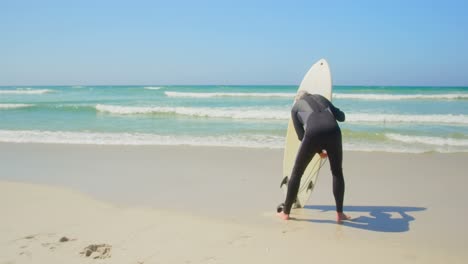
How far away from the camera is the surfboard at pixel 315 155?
4.79 metres

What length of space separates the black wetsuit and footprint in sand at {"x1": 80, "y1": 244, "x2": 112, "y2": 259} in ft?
5.87

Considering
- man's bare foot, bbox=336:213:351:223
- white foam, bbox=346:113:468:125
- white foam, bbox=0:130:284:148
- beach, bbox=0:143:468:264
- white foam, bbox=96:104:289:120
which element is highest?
man's bare foot, bbox=336:213:351:223

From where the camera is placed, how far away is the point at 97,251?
341cm

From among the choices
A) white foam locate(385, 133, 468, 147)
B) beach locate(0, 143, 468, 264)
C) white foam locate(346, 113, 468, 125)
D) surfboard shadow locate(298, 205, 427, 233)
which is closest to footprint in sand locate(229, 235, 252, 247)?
beach locate(0, 143, 468, 264)

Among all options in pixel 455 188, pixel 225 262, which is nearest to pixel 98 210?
pixel 225 262

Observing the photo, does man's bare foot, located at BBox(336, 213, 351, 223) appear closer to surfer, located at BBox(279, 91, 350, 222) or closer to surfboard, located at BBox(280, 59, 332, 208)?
surfer, located at BBox(279, 91, 350, 222)

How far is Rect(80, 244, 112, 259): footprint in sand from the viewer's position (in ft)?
10.9

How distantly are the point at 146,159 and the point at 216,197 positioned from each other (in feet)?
9.57

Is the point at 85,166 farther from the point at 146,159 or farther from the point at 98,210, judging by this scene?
the point at 98,210

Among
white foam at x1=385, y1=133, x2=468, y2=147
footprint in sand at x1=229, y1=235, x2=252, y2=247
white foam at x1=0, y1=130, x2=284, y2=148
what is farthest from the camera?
white foam at x1=0, y1=130, x2=284, y2=148

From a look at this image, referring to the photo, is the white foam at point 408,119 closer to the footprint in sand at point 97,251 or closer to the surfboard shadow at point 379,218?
the surfboard shadow at point 379,218

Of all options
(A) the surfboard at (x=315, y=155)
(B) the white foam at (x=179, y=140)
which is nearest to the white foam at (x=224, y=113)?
(B) the white foam at (x=179, y=140)

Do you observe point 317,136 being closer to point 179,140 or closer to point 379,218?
point 379,218

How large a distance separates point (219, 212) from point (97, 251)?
148 cm
